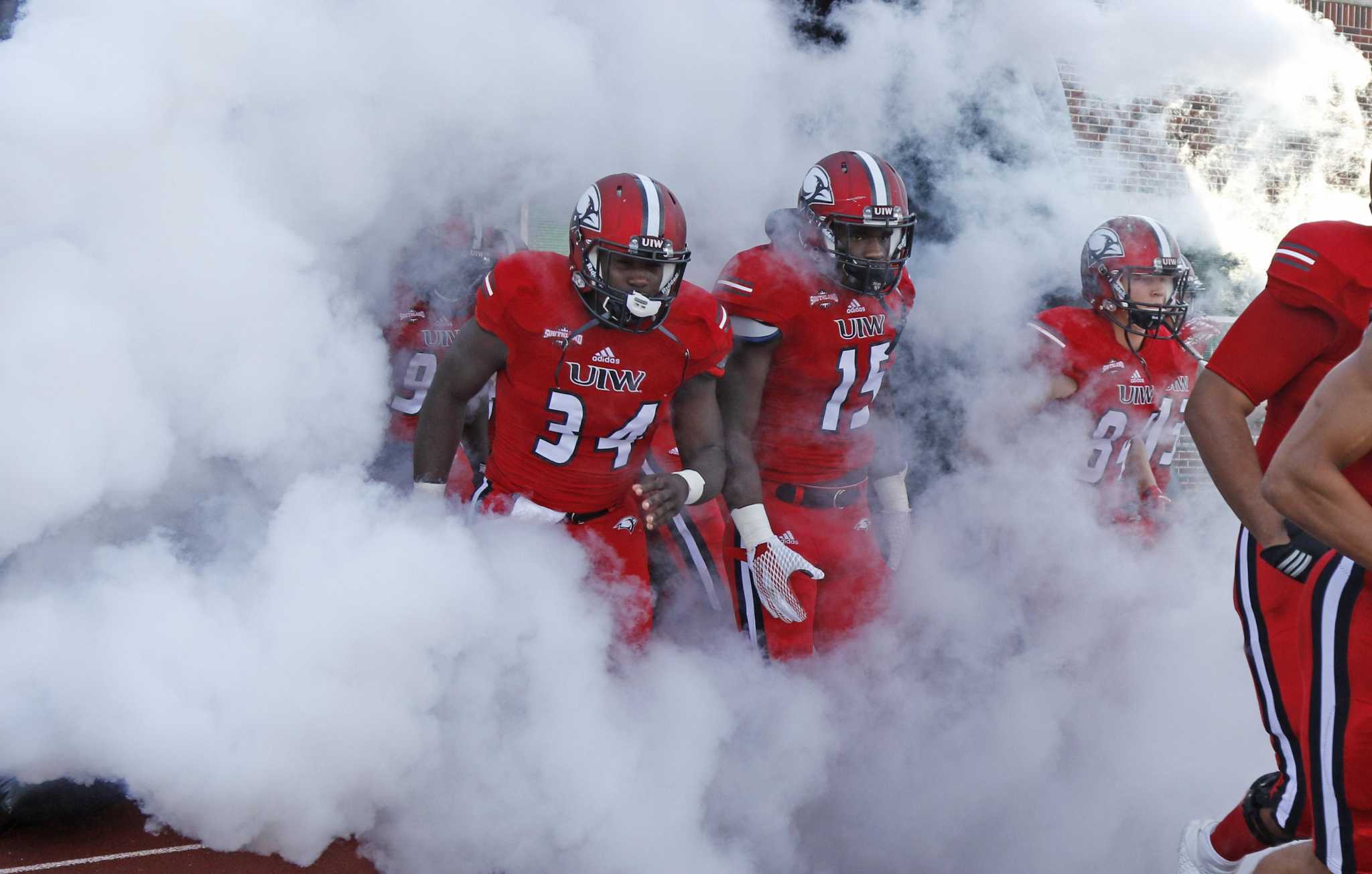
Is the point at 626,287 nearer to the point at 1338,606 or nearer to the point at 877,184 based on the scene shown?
the point at 877,184

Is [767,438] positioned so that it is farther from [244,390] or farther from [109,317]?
[109,317]

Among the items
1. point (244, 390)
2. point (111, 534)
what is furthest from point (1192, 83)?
point (111, 534)

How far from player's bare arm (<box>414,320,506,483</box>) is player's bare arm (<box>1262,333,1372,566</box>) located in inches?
75.7

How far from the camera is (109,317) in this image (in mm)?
2668

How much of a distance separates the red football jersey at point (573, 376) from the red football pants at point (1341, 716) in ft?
5.50

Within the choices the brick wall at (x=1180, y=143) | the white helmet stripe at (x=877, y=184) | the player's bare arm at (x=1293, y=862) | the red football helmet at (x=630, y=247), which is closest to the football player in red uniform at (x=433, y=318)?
the red football helmet at (x=630, y=247)

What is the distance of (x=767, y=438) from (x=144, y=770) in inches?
77.0

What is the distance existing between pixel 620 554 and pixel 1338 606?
1.82m

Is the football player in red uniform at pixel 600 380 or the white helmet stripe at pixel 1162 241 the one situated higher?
the white helmet stripe at pixel 1162 241

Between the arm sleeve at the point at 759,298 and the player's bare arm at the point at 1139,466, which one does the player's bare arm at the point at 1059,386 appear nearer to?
the player's bare arm at the point at 1139,466

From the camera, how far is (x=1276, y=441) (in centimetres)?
266

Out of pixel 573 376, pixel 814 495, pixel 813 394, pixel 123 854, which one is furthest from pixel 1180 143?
pixel 123 854

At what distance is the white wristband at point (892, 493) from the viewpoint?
411 centimetres

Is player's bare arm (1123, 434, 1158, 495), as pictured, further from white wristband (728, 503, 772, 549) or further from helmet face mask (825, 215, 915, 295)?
white wristband (728, 503, 772, 549)
